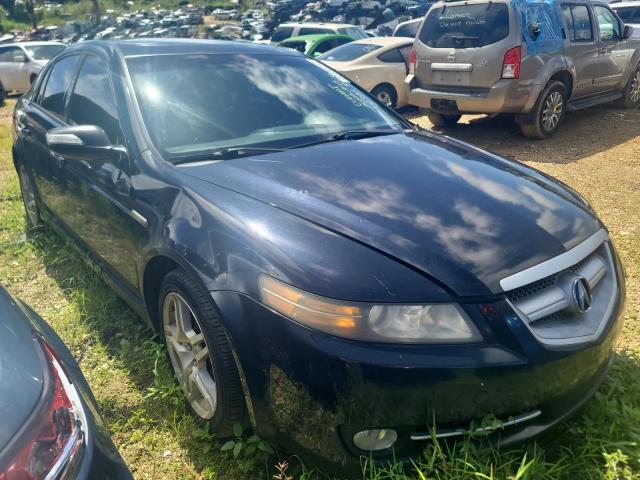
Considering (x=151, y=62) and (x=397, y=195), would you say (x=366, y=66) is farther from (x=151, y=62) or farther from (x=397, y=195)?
(x=397, y=195)

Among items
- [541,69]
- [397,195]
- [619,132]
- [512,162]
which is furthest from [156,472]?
[619,132]

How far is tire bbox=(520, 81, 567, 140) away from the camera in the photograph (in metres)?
6.60

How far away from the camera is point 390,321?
162 cm

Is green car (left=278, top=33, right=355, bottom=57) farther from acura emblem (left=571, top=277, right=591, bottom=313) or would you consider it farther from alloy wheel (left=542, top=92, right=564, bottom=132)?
acura emblem (left=571, top=277, right=591, bottom=313)

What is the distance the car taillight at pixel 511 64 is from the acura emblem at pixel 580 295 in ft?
16.8

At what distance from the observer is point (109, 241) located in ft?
9.03

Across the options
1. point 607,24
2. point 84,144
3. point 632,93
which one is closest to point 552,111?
point 607,24

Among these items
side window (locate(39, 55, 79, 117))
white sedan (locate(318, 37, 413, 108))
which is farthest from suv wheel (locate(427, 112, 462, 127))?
side window (locate(39, 55, 79, 117))

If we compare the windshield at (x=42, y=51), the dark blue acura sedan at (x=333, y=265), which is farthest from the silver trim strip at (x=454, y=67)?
the windshield at (x=42, y=51)

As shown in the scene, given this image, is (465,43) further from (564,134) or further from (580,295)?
(580,295)

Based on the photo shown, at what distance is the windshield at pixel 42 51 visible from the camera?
46.0 feet

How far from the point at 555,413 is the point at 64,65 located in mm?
3643

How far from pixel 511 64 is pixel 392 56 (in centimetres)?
315

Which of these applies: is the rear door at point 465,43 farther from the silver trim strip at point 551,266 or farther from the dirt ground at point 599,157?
the silver trim strip at point 551,266
